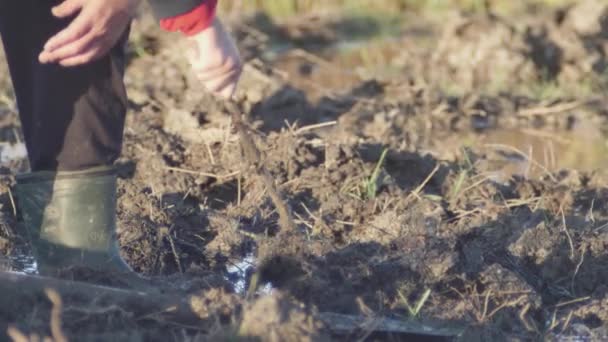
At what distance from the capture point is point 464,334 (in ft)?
11.0

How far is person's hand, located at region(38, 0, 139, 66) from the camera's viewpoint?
10.2 feet

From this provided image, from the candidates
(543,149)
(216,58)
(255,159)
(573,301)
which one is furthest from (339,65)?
(216,58)

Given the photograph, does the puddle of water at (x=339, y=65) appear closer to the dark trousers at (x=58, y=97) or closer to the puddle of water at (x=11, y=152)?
the puddle of water at (x=11, y=152)

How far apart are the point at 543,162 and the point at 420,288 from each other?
2453 mm

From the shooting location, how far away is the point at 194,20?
3180mm

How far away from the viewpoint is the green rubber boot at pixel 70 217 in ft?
12.2

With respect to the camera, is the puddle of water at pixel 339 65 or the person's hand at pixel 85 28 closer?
the person's hand at pixel 85 28

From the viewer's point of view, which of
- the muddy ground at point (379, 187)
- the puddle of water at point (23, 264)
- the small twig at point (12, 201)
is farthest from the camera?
the small twig at point (12, 201)

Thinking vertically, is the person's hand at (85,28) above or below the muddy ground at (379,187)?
above

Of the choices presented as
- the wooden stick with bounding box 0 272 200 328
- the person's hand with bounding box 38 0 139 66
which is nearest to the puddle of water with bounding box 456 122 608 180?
the wooden stick with bounding box 0 272 200 328

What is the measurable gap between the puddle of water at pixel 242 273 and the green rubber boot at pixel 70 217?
315 mm

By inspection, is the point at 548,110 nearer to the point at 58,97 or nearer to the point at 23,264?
the point at 23,264

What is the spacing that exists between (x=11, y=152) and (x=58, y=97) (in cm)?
224

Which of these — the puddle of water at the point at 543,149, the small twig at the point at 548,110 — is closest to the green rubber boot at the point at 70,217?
the puddle of water at the point at 543,149
